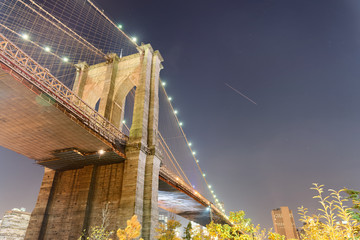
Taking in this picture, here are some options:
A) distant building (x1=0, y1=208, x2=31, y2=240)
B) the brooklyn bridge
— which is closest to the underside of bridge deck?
the brooklyn bridge

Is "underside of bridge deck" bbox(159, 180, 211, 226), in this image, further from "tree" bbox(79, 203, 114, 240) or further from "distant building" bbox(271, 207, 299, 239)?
"distant building" bbox(271, 207, 299, 239)

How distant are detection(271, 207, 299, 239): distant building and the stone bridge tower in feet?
563

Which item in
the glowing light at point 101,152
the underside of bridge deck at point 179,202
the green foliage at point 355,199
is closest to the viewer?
the green foliage at point 355,199

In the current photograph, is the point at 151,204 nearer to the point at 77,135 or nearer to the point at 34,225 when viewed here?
the point at 77,135

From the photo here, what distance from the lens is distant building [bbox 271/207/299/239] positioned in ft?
536

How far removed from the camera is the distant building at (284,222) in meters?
163

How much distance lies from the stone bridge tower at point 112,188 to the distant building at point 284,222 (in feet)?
563

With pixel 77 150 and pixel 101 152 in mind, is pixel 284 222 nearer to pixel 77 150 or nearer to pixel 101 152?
pixel 101 152

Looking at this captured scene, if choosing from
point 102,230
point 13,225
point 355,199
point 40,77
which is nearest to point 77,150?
point 102,230

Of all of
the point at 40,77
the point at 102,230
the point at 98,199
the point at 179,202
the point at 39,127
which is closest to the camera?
the point at 40,77

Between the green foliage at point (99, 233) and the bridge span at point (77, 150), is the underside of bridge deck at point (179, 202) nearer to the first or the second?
the bridge span at point (77, 150)

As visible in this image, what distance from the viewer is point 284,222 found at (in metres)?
168

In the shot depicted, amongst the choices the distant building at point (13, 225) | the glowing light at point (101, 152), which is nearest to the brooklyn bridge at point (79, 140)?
the glowing light at point (101, 152)

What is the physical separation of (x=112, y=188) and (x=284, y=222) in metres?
179
